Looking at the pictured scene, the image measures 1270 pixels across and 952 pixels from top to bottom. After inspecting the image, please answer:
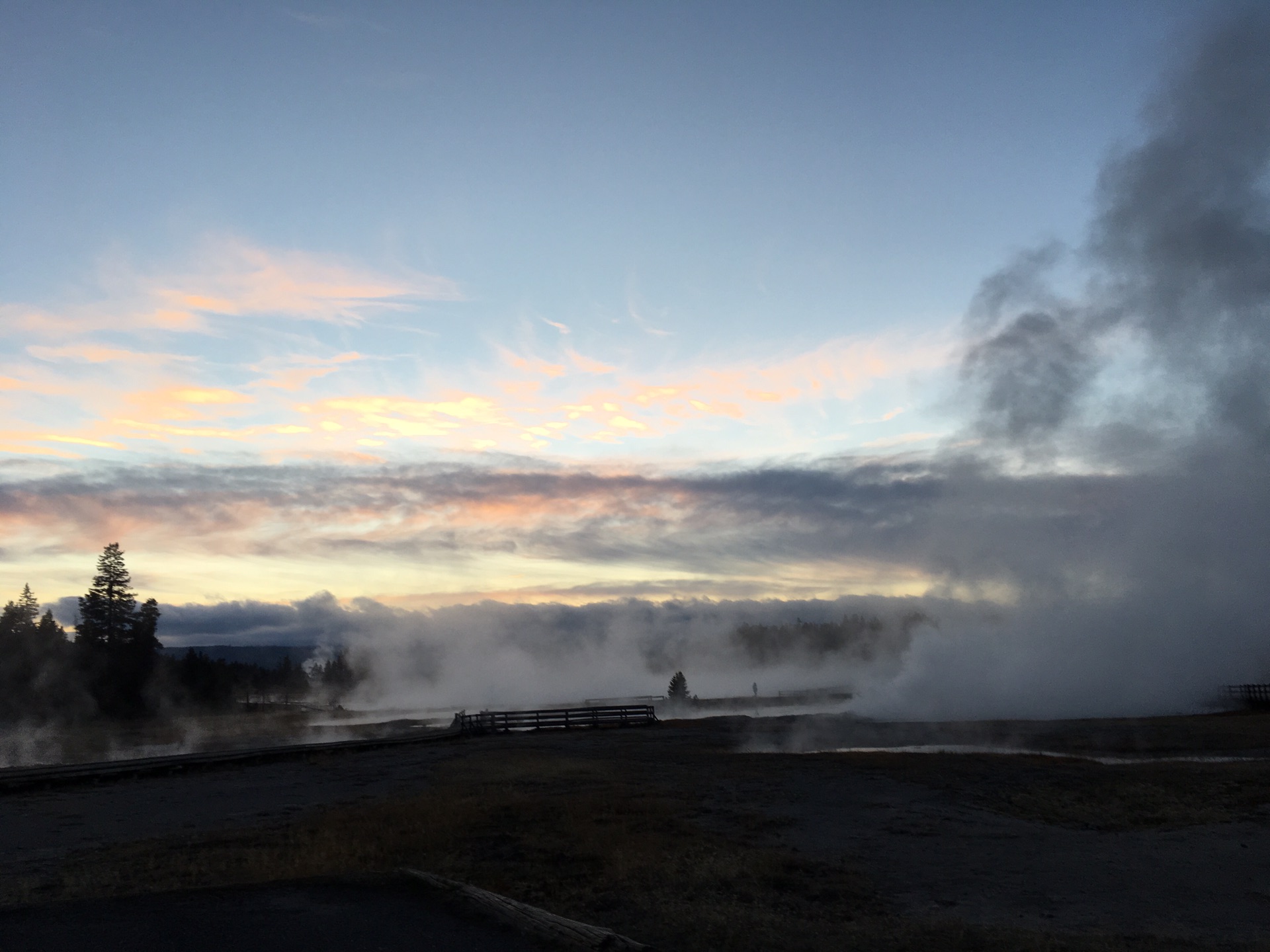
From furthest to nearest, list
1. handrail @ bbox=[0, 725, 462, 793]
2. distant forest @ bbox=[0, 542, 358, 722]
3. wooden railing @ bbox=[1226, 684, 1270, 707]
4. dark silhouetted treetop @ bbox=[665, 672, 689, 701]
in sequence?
1. dark silhouetted treetop @ bbox=[665, 672, 689, 701]
2. distant forest @ bbox=[0, 542, 358, 722]
3. wooden railing @ bbox=[1226, 684, 1270, 707]
4. handrail @ bbox=[0, 725, 462, 793]

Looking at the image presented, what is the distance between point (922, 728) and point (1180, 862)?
3917 centimetres

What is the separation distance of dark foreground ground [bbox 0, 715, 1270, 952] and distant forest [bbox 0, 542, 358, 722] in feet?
194

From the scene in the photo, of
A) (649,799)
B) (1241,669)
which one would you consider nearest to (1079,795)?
(649,799)

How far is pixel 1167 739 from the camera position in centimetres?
4006

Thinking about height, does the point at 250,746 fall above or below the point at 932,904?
below

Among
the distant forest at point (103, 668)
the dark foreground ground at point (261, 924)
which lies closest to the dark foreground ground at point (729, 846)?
the dark foreground ground at point (261, 924)

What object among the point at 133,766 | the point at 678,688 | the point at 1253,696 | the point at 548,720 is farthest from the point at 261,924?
the point at 678,688

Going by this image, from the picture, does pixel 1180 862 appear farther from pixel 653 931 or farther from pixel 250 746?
pixel 250 746

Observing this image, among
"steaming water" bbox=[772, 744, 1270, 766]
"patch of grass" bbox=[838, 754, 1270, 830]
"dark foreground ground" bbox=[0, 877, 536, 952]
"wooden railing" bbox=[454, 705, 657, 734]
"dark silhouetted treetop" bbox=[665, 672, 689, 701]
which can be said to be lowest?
"dark silhouetted treetop" bbox=[665, 672, 689, 701]

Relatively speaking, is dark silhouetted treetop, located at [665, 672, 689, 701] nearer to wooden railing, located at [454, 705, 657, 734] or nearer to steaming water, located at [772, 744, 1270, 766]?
wooden railing, located at [454, 705, 657, 734]

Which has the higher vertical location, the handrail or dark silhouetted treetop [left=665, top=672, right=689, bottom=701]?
the handrail

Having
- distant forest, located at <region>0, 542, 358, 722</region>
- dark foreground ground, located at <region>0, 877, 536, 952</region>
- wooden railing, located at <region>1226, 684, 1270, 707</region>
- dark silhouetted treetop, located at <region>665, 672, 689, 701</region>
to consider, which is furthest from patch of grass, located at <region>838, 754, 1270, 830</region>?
dark silhouetted treetop, located at <region>665, 672, 689, 701</region>

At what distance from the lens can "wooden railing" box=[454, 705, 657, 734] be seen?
51006 mm

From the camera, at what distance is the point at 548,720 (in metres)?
53.5
